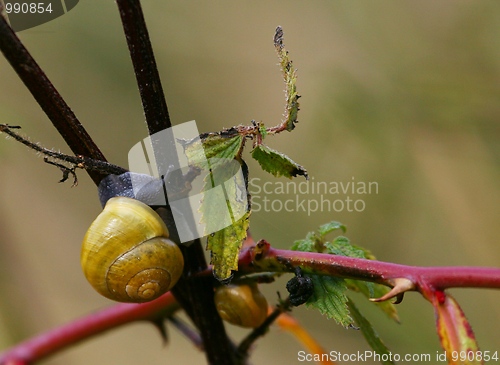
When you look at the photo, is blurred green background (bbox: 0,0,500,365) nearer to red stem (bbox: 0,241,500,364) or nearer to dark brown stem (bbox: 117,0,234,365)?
dark brown stem (bbox: 117,0,234,365)

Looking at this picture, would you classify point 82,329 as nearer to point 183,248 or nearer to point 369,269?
point 183,248

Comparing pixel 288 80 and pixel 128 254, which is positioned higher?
→ pixel 288 80

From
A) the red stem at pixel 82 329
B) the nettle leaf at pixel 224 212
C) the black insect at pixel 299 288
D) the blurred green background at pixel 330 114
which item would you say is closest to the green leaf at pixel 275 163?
the nettle leaf at pixel 224 212

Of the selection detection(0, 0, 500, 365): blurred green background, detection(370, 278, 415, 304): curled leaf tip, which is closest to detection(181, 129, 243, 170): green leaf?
detection(370, 278, 415, 304): curled leaf tip

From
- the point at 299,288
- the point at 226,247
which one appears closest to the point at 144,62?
the point at 226,247

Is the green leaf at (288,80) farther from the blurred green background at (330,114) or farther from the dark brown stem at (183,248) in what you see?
the blurred green background at (330,114)

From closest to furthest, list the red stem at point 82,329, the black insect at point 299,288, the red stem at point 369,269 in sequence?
the red stem at point 369,269, the black insect at point 299,288, the red stem at point 82,329
